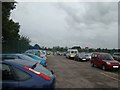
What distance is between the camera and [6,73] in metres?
4.76

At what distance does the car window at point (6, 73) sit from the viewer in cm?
464

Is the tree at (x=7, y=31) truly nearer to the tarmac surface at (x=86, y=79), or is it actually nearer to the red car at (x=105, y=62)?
the red car at (x=105, y=62)

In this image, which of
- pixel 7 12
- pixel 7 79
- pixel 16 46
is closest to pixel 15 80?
pixel 7 79

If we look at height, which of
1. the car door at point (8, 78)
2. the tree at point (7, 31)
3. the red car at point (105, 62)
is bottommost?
the red car at point (105, 62)

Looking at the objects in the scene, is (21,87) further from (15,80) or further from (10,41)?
(10,41)

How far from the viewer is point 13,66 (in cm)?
A: 477

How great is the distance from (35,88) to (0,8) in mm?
18341

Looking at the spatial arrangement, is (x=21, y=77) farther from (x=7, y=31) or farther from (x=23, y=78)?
(x=7, y=31)

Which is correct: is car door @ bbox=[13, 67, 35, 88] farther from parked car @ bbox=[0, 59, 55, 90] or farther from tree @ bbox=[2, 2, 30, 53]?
tree @ bbox=[2, 2, 30, 53]

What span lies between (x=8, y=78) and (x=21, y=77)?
320 millimetres

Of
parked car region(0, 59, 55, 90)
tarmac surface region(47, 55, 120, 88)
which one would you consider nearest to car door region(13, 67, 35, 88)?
parked car region(0, 59, 55, 90)

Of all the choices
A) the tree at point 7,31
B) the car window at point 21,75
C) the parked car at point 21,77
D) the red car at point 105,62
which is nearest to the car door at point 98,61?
the red car at point 105,62

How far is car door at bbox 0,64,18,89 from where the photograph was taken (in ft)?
14.8

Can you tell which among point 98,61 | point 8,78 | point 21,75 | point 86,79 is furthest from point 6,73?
point 98,61
